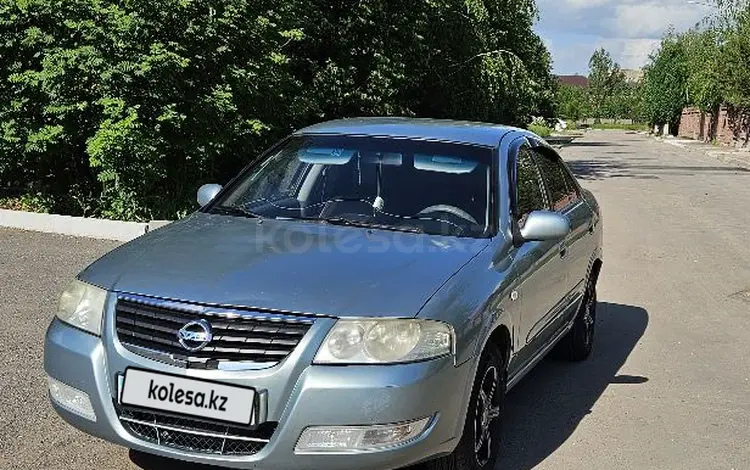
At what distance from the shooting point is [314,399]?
320cm

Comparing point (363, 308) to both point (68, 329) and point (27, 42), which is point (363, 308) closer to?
point (68, 329)

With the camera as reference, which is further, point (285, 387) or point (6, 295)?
point (6, 295)

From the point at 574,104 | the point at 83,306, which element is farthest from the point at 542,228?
the point at 574,104

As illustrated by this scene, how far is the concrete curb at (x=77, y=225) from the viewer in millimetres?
10641

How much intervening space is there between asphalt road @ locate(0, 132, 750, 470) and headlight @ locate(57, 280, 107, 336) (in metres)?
0.80

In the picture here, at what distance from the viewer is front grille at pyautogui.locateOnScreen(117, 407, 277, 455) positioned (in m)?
3.27

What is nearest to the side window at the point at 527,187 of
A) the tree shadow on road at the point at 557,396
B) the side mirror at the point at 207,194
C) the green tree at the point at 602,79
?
the tree shadow on road at the point at 557,396

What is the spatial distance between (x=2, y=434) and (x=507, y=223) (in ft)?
8.98

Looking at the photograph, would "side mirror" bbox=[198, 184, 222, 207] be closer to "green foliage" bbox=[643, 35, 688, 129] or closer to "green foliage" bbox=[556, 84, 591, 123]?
"green foliage" bbox=[643, 35, 688, 129]

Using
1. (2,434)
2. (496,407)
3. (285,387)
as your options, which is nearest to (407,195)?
(496,407)

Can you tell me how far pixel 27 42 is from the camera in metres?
11.5

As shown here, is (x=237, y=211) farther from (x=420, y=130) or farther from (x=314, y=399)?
(x=314, y=399)

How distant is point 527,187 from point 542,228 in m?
0.65

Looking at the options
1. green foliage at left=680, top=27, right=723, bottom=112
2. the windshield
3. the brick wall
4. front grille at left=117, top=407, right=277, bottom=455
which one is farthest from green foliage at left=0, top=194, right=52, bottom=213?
the brick wall
